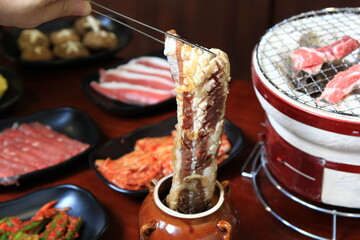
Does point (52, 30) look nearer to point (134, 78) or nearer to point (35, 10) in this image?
point (134, 78)

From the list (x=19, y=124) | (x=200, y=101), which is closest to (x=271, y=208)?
(x=200, y=101)

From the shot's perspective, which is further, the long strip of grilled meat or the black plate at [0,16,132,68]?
the black plate at [0,16,132,68]

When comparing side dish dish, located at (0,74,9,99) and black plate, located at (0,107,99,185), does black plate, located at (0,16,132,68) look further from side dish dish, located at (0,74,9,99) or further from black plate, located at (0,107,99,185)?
black plate, located at (0,107,99,185)

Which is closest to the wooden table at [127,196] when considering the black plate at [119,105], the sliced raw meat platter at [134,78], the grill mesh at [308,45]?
the black plate at [119,105]

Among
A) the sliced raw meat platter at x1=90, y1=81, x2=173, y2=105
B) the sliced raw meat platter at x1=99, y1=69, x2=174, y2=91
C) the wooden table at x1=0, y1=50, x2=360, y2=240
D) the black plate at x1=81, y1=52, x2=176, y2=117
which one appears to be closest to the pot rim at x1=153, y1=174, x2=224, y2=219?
the wooden table at x1=0, y1=50, x2=360, y2=240

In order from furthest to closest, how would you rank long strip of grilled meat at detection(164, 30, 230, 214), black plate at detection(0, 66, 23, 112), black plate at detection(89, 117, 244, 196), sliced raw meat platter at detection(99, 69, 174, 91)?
sliced raw meat platter at detection(99, 69, 174, 91), black plate at detection(0, 66, 23, 112), black plate at detection(89, 117, 244, 196), long strip of grilled meat at detection(164, 30, 230, 214)

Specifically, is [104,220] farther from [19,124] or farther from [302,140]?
[19,124]

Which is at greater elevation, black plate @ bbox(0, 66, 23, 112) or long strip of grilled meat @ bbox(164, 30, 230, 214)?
long strip of grilled meat @ bbox(164, 30, 230, 214)
